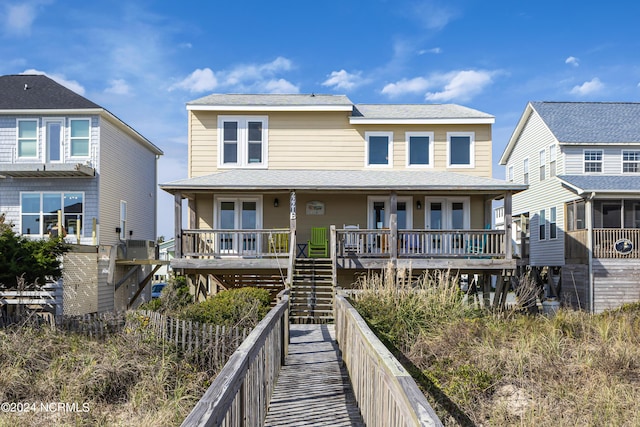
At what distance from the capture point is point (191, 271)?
704 inches

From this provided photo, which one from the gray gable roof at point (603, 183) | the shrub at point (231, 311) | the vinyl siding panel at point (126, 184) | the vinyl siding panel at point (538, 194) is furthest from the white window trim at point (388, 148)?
the vinyl siding panel at point (126, 184)

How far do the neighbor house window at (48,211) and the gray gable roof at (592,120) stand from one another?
66.1ft

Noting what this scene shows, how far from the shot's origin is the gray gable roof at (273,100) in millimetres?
20078

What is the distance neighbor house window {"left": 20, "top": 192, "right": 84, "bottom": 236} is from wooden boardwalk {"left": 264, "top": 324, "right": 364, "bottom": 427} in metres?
15.0

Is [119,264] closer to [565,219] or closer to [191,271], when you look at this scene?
[191,271]

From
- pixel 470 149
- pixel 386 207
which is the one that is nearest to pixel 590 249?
pixel 470 149

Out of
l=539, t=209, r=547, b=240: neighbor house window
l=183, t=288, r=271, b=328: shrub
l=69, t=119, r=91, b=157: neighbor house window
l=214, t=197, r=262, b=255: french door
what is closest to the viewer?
l=183, t=288, r=271, b=328: shrub

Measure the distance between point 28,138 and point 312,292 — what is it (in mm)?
13910

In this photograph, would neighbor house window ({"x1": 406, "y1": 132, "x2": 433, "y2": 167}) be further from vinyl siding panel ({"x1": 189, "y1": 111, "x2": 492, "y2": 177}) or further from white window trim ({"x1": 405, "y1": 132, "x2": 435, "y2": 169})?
vinyl siding panel ({"x1": 189, "y1": 111, "x2": 492, "y2": 177})

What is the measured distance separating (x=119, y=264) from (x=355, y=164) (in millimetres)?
11046

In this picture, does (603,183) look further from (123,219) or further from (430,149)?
(123,219)

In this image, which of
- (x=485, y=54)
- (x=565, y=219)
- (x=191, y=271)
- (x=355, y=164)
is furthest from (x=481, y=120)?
(x=191, y=271)

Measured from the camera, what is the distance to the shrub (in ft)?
37.8

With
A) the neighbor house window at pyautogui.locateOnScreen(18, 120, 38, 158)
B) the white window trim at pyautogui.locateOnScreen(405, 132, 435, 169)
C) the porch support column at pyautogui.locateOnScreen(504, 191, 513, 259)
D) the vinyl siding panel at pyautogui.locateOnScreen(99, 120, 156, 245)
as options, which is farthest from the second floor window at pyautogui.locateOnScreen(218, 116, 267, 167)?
the porch support column at pyautogui.locateOnScreen(504, 191, 513, 259)
